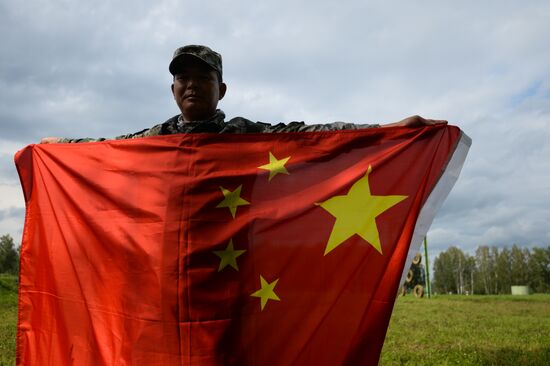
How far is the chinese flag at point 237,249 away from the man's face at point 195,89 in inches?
11.3

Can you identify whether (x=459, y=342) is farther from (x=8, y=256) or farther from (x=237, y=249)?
(x=8, y=256)

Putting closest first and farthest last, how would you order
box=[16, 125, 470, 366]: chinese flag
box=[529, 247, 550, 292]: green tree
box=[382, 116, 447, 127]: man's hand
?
box=[16, 125, 470, 366]: chinese flag → box=[382, 116, 447, 127]: man's hand → box=[529, 247, 550, 292]: green tree

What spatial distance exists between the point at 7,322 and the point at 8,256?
194 feet

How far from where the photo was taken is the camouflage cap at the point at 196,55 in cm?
365

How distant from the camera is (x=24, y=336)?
3.81 m

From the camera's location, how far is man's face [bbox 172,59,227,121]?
147 inches

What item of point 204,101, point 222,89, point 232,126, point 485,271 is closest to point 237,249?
point 232,126

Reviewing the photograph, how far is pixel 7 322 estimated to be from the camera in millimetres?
10805

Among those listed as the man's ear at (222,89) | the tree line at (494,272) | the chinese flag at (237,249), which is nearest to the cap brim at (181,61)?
the man's ear at (222,89)


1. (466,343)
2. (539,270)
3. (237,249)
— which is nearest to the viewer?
(237,249)

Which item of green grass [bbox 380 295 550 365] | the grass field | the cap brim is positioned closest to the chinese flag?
the cap brim

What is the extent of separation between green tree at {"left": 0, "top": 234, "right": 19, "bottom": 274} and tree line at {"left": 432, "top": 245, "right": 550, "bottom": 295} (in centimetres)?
8318

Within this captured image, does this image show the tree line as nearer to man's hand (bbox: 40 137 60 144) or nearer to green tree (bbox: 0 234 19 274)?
green tree (bbox: 0 234 19 274)

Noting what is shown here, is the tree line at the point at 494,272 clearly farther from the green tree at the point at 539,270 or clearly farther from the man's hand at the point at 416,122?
the man's hand at the point at 416,122
